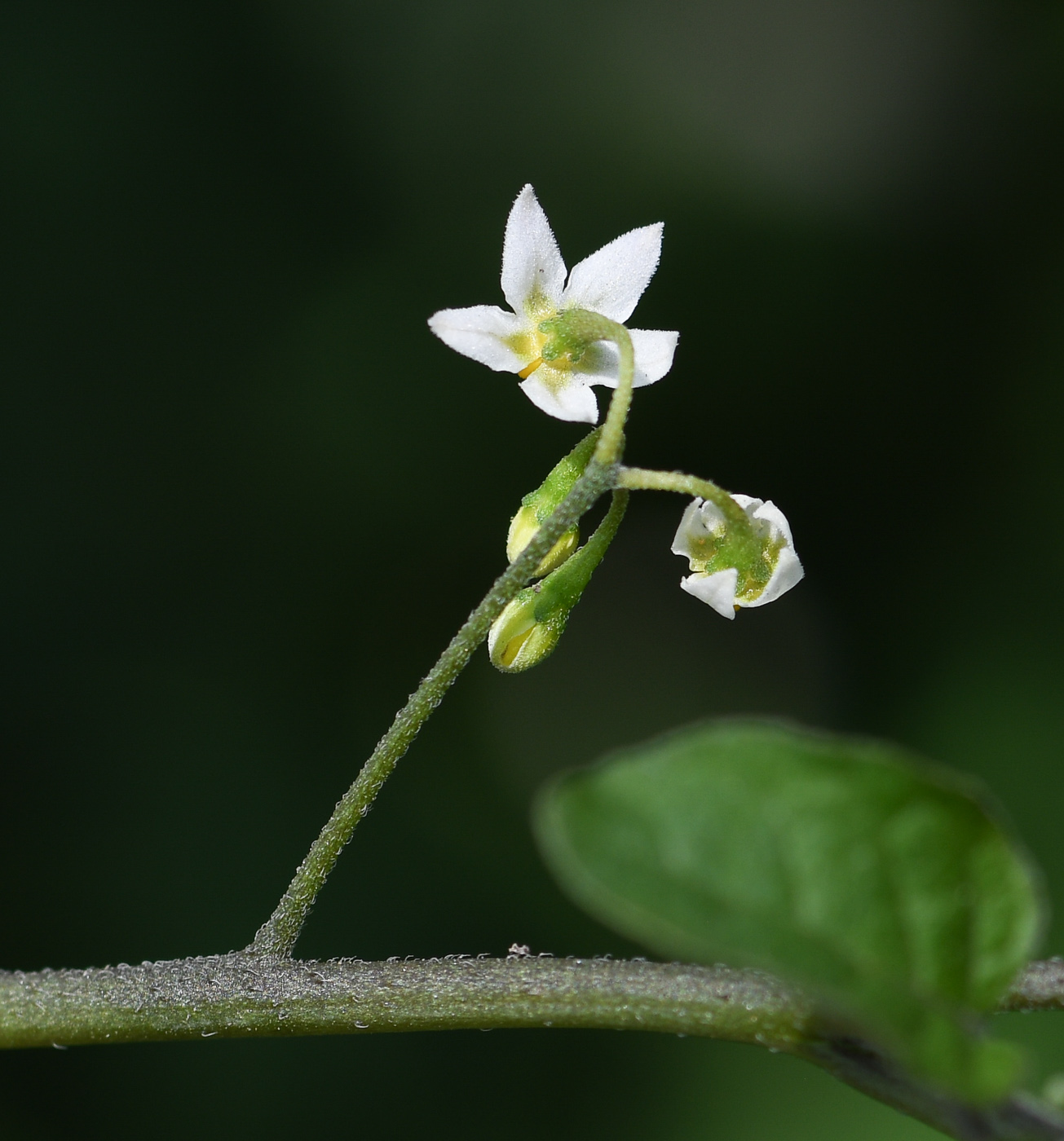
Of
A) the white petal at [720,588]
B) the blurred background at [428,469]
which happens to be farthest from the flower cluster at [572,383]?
the blurred background at [428,469]

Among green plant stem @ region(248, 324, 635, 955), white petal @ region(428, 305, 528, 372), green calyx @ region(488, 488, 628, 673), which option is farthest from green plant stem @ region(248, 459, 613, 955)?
white petal @ region(428, 305, 528, 372)

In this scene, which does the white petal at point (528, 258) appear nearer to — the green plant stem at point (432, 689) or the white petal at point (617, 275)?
the white petal at point (617, 275)

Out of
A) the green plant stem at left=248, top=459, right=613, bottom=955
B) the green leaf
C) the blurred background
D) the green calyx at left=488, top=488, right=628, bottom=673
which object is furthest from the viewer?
the blurred background

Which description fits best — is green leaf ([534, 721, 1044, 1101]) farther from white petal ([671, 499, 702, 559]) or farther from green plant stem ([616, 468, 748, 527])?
white petal ([671, 499, 702, 559])

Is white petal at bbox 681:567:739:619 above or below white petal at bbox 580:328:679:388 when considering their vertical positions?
below

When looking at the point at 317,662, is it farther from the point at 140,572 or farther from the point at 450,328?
the point at 450,328

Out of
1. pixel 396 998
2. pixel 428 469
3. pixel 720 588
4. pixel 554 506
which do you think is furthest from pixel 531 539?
pixel 428 469
